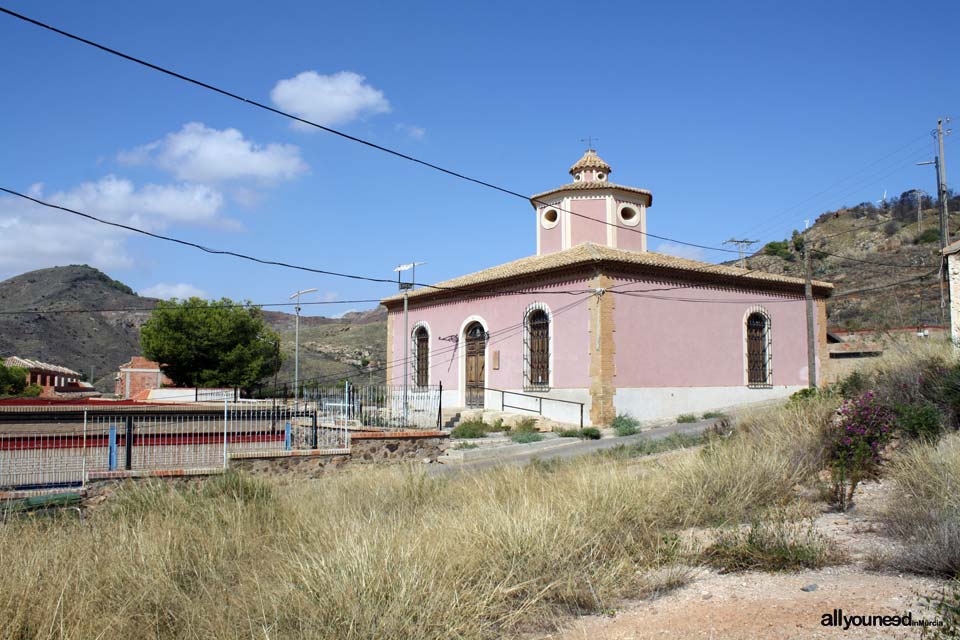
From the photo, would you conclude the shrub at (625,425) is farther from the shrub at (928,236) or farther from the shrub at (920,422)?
the shrub at (928,236)

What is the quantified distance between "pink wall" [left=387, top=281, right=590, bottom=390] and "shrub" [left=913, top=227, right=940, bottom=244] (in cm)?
4021

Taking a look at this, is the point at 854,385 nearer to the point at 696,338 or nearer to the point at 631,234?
the point at 696,338

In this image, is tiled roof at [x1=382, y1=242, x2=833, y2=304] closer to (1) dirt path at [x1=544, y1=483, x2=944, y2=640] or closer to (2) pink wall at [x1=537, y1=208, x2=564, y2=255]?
(2) pink wall at [x1=537, y1=208, x2=564, y2=255]

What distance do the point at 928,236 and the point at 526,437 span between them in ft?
147

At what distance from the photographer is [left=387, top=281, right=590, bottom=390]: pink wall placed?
20.4 m

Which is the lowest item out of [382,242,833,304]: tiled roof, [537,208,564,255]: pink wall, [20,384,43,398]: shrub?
[20,384,43,398]: shrub

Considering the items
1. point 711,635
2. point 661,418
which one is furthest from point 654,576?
point 661,418

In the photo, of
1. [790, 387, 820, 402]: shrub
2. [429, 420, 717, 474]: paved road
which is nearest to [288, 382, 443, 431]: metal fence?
[429, 420, 717, 474]: paved road

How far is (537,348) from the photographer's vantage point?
2178cm

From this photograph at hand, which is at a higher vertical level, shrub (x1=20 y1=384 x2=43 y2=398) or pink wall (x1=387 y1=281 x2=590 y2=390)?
pink wall (x1=387 y1=281 x2=590 y2=390)

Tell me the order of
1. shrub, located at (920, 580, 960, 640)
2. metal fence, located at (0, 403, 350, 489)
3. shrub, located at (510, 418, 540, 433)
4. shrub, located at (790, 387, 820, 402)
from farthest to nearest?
1. shrub, located at (510, 418, 540, 433)
2. shrub, located at (790, 387, 820, 402)
3. metal fence, located at (0, 403, 350, 489)
4. shrub, located at (920, 580, 960, 640)

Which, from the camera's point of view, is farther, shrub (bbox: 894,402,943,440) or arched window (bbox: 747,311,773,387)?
arched window (bbox: 747,311,773,387)

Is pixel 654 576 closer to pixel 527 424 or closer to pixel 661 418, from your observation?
pixel 527 424

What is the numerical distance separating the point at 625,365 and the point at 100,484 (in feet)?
44.4
